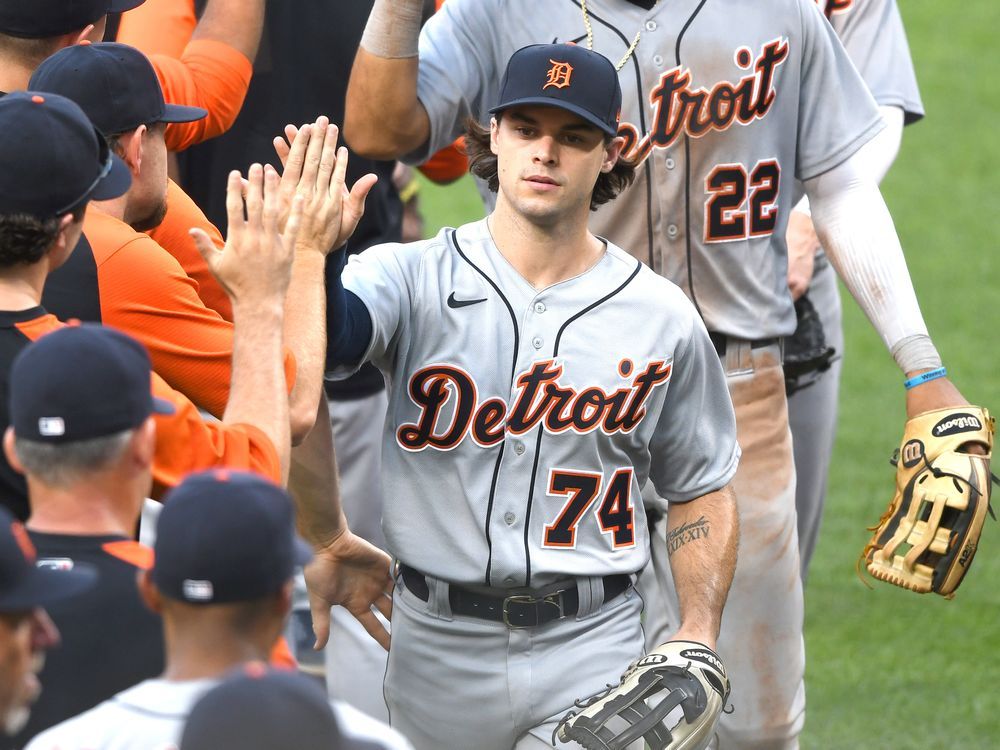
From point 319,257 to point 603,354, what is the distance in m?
0.67

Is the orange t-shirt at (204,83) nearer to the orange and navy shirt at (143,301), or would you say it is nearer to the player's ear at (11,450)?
the orange and navy shirt at (143,301)

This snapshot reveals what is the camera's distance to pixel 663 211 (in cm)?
438

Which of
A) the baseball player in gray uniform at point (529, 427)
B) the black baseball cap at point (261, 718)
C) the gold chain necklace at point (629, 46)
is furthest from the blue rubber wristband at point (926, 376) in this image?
the black baseball cap at point (261, 718)

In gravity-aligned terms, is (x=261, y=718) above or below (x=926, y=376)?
above

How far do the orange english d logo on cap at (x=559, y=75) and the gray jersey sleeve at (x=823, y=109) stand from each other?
941mm

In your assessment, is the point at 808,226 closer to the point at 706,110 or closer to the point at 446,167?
the point at 706,110

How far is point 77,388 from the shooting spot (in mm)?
2711

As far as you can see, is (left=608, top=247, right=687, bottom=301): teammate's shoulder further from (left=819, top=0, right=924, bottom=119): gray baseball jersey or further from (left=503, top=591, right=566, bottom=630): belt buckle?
(left=819, top=0, right=924, bottom=119): gray baseball jersey

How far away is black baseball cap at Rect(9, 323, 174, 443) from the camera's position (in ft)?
8.85

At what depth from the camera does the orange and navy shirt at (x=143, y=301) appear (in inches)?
132

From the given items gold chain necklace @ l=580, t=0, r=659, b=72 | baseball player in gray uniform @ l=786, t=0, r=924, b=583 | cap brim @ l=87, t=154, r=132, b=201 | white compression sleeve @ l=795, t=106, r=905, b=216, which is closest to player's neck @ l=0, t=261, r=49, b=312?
cap brim @ l=87, t=154, r=132, b=201

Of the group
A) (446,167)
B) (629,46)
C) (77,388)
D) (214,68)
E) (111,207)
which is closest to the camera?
(77,388)

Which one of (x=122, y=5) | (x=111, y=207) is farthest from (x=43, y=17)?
(x=111, y=207)

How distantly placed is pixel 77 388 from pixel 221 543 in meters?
0.43
